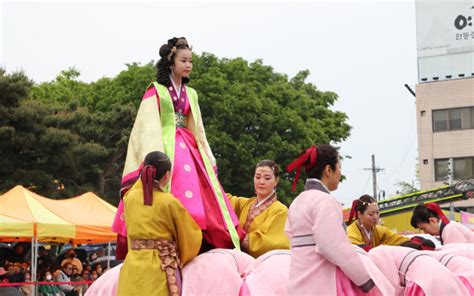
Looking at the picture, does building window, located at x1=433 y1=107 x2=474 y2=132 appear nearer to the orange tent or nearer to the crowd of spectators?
the crowd of spectators

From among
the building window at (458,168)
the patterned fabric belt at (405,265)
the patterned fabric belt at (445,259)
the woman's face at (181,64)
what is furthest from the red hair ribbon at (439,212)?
the building window at (458,168)

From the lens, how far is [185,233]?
19.1ft

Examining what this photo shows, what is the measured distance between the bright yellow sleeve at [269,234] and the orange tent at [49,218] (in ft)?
27.2

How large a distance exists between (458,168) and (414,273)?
36457mm

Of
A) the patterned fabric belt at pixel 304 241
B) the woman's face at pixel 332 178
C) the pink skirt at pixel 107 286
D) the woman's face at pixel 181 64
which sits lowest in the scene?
the pink skirt at pixel 107 286

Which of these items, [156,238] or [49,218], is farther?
[49,218]

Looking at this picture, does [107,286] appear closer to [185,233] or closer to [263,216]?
[185,233]

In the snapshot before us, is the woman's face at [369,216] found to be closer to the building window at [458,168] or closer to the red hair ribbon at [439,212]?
the red hair ribbon at [439,212]

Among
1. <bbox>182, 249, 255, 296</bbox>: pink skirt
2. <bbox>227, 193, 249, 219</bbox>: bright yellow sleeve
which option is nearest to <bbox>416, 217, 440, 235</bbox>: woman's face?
<bbox>227, 193, 249, 219</bbox>: bright yellow sleeve

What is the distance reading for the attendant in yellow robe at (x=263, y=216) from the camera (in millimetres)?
6605

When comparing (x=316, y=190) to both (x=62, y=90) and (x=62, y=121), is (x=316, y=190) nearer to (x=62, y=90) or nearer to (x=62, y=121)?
(x=62, y=121)

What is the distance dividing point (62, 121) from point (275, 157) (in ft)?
27.9

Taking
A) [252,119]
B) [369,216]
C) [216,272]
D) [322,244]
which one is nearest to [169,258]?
[216,272]

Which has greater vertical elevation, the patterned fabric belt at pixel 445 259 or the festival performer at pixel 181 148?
the festival performer at pixel 181 148
